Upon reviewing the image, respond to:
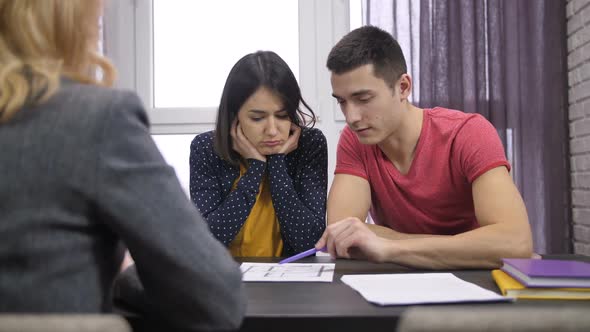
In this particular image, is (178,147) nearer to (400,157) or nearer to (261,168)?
(261,168)

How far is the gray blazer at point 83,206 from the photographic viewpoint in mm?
567

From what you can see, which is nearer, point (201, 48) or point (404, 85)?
point (404, 85)

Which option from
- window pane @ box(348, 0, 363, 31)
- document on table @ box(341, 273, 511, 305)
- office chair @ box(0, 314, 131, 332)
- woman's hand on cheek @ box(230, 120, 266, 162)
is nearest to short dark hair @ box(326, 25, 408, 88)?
woman's hand on cheek @ box(230, 120, 266, 162)

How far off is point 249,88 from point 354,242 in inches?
29.2

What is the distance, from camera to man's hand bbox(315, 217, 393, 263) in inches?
45.3

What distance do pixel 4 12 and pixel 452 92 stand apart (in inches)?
93.8

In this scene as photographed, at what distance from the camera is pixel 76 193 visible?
22.5 inches

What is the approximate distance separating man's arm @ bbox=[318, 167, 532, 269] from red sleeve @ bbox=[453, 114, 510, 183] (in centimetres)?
16

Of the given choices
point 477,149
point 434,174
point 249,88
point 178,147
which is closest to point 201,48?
point 178,147

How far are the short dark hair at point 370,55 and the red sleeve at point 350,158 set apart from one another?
0.22m

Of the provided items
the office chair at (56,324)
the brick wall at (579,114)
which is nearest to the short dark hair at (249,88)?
the office chair at (56,324)

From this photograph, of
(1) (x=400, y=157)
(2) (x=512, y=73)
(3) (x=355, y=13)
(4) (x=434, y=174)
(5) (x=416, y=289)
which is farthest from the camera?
(3) (x=355, y=13)

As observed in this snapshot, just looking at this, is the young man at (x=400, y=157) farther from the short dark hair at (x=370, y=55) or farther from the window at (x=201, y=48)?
the window at (x=201, y=48)

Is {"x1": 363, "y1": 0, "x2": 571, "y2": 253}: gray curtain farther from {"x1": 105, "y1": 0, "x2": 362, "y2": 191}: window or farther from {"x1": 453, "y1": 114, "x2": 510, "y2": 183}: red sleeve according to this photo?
{"x1": 453, "y1": 114, "x2": 510, "y2": 183}: red sleeve
